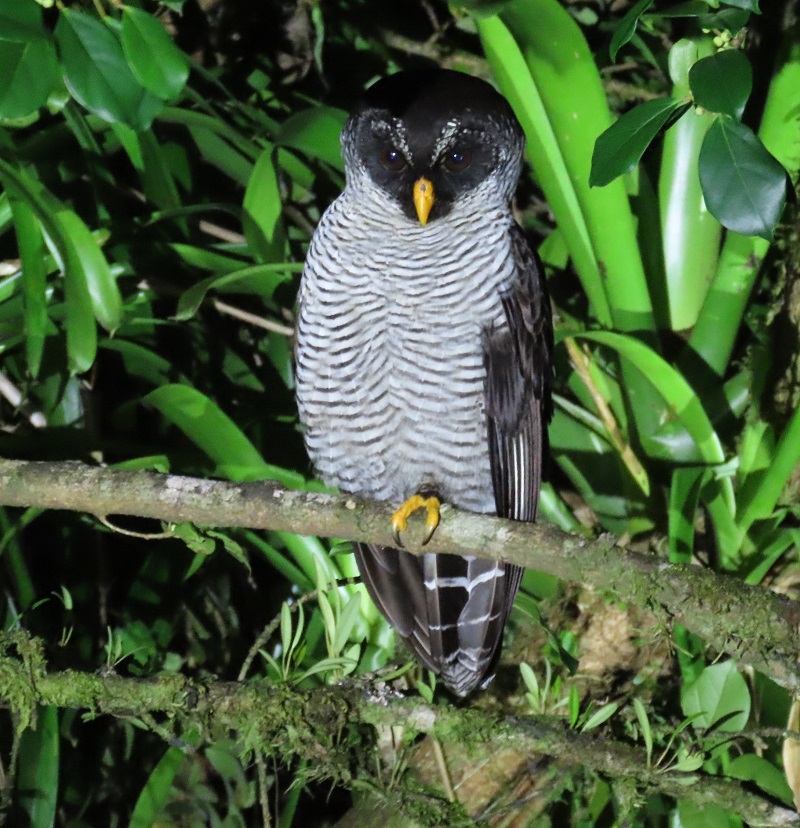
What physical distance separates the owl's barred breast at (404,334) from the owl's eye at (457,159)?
59 millimetres

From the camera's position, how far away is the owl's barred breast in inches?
61.5

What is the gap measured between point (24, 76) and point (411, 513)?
0.80 m

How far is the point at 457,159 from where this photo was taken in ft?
5.13

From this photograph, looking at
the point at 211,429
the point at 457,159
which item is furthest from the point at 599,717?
the point at 457,159

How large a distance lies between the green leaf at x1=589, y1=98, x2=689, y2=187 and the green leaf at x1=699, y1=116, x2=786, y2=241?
0.21ft

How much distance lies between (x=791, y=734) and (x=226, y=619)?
1.17 m

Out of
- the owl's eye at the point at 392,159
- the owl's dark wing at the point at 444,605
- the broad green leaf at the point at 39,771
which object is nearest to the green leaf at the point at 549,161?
the owl's eye at the point at 392,159

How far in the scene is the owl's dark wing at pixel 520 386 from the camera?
Result: 1.58 m

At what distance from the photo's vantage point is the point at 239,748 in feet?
5.47

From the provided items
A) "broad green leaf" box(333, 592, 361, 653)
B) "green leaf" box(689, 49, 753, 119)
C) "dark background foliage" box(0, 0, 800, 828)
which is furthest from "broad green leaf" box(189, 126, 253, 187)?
"green leaf" box(689, 49, 753, 119)

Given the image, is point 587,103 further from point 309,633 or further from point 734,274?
point 309,633

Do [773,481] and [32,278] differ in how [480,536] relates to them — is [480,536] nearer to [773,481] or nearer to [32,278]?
[773,481]

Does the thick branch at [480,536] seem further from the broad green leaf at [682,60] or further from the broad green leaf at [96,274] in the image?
the broad green leaf at [682,60]

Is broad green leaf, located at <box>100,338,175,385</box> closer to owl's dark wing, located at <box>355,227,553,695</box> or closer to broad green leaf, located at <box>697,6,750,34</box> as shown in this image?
owl's dark wing, located at <box>355,227,553,695</box>
